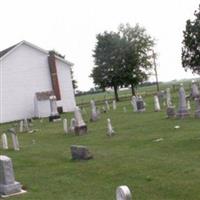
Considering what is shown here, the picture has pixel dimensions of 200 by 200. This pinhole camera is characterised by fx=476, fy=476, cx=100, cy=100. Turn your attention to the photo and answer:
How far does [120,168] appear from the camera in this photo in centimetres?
1305

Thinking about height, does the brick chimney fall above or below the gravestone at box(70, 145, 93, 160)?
above

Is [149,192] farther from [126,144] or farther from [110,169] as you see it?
[126,144]

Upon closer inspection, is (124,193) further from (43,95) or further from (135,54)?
(135,54)

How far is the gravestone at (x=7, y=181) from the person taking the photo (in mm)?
11430

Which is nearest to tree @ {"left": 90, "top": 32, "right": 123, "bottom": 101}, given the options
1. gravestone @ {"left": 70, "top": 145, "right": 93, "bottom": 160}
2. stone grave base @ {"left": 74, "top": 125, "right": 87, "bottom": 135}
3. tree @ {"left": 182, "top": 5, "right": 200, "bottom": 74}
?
tree @ {"left": 182, "top": 5, "right": 200, "bottom": 74}

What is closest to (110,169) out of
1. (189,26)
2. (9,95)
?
(9,95)

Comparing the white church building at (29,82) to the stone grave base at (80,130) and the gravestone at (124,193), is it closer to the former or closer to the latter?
the stone grave base at (80,130)

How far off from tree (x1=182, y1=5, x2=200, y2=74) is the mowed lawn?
149 feet

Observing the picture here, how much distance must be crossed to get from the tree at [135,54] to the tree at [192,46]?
7.16 m

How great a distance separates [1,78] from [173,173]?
4152cm

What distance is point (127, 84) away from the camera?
69.5 meters

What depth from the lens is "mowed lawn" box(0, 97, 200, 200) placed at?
10.5m

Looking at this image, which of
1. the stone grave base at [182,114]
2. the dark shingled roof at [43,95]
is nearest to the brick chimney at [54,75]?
the dark shingled roof at [43,95]

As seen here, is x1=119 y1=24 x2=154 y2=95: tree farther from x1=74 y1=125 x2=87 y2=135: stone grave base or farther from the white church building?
x1=74 y1=125 x2=87 y2=135: stone grave base
